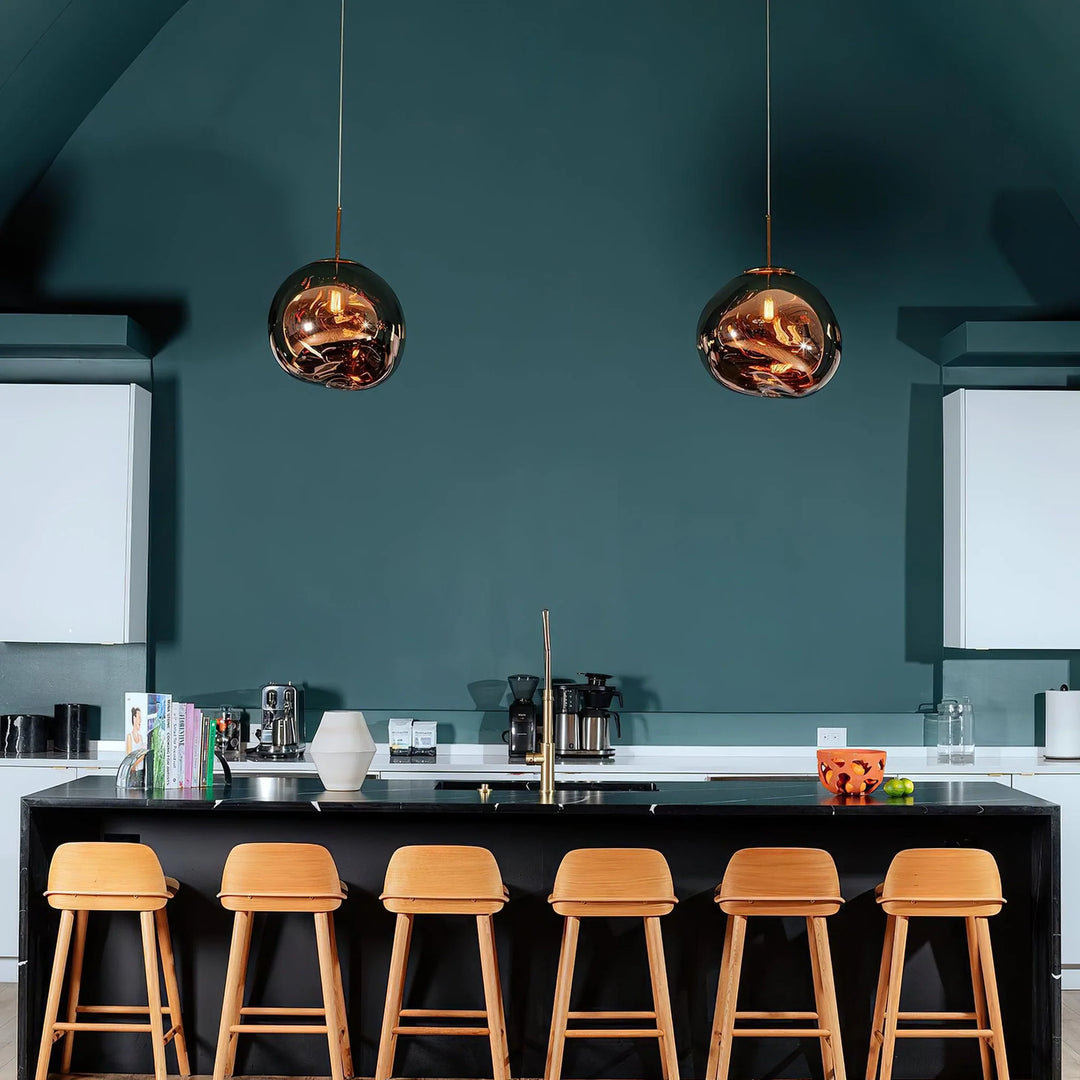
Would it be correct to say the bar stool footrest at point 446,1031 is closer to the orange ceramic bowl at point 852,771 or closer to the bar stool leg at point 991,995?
the orange ceramic bowl at point 852,771

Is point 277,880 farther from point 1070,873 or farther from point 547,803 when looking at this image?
point 1070,873

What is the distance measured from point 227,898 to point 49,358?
2733 mm

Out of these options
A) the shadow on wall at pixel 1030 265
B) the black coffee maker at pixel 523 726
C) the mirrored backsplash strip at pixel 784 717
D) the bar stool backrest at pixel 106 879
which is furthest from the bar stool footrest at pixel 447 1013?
the shadow on wall at pixel 1030 265

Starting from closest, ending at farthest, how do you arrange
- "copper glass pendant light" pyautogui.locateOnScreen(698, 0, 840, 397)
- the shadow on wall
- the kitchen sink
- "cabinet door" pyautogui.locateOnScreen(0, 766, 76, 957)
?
1. "copper glass pendant light" pyautogui.locateOnScreen(698, 0, 840, 397)
2. the kitchen sink
3. "cabinet door" pyautogui.locateOnScreen(0, 766, 76, 957)
4. the shadow on wall

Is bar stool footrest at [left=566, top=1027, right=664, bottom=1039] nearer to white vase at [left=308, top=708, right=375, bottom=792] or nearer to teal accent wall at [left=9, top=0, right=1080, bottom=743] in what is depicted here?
white vase at [left=308, top=708, right=375, bottom=792]

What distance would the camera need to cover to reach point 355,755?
143 inches

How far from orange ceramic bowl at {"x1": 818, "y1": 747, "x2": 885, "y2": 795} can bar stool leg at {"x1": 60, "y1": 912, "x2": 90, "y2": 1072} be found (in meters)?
2.16

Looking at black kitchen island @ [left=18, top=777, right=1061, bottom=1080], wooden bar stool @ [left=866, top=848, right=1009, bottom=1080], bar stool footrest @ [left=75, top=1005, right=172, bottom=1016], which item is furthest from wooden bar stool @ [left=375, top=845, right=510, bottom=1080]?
wooden bar stool @ [left=866, top=848, right=1009, bottom=1080]

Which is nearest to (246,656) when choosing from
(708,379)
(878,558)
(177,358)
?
(177,358)

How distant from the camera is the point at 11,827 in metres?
4.74

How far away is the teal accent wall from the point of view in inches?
208

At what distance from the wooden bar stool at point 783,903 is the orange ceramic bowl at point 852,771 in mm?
303

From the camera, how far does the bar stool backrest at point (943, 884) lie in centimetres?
328

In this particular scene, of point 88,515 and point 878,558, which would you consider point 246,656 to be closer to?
point 88,515
